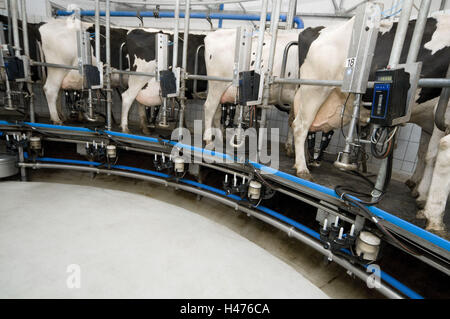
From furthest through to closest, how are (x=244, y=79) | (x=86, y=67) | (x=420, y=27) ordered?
(x=86, y=67), (x=244, y=79), (x=420, y=27)

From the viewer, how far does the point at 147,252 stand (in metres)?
1.88

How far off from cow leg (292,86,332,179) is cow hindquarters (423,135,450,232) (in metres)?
0.82

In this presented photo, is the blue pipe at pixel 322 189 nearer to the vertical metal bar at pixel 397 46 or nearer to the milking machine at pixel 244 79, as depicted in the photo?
the vertical metal bar at pixel 397 46

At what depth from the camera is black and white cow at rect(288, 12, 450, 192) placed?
1.68 m

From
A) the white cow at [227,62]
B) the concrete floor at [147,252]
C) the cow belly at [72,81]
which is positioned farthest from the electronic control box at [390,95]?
the cow belly at [72,81]

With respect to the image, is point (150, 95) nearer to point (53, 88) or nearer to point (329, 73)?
point (53, 88)

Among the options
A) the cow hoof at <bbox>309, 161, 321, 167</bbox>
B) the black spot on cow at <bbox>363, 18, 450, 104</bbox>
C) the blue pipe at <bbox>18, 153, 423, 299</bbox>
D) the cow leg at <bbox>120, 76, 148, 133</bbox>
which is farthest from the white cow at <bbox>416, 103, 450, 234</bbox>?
the cow leg at <bbox>120, 76, 148, 133</bbox>

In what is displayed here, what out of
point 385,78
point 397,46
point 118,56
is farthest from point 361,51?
point 118,56

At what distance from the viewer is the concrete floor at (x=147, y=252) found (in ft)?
5.07

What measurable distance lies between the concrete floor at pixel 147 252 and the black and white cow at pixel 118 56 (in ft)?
4.51

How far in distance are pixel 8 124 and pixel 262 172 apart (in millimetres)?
3117

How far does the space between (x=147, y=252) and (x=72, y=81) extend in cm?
303

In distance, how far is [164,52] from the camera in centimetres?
276

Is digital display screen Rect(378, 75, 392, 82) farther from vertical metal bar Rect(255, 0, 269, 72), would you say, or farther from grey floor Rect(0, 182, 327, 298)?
grey floor Rect(0, 182, 327, 298)
